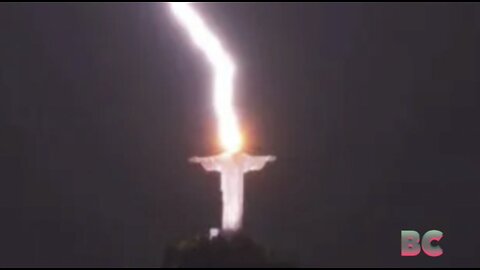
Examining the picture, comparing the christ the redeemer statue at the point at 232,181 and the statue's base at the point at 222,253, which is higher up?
the christ the redeemer statue at the point at 232,181

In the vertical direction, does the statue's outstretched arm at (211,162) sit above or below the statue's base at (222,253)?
above

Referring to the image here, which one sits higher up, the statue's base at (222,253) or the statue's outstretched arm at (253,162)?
the statue's outstretched arm at (253,162)

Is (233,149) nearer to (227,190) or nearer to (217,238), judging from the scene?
(227,190)

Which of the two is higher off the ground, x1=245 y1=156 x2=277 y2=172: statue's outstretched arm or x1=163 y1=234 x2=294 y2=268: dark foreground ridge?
x1=245 y1=156 x2=277 y2=172: statue's outstretched arm

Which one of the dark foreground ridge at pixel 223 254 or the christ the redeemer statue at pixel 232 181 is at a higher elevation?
the christ the redeemer statue at pixel 232 181
